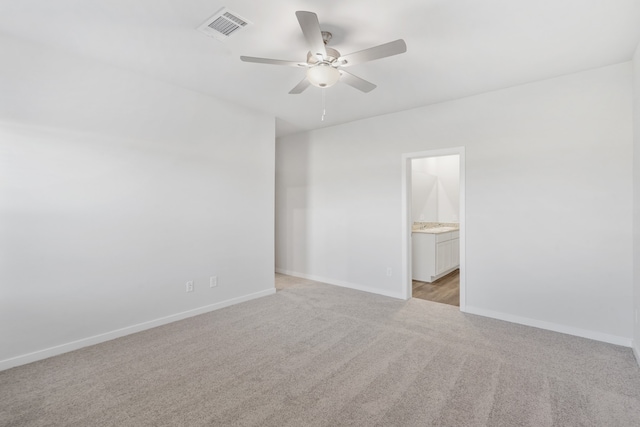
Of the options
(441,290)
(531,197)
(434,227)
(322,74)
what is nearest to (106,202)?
(322,74)

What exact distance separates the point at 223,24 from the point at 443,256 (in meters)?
4.78

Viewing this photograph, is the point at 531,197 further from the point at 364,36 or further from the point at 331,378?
the point at 331,378

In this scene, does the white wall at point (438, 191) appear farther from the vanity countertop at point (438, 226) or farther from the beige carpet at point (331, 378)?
the beige carpet at point (331, 378)

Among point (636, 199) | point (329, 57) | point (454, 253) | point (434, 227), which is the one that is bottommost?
point (454, 253)

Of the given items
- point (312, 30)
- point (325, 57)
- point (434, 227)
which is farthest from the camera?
point (434, 227)

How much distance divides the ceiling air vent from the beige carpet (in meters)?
2.67

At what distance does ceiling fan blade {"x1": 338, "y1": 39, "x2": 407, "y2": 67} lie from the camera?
193cm

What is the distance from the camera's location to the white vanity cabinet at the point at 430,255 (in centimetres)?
504

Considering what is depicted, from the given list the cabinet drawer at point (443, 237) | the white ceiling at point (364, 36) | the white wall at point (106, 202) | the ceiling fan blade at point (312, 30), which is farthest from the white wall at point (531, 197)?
the ceiling fan blade at point (312, 30)

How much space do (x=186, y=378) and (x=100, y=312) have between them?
4.22ft

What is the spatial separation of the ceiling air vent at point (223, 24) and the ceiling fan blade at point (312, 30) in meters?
0.62

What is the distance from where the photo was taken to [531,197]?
3283 millimetres

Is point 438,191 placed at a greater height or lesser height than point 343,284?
greater

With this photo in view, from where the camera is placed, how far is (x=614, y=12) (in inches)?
83.7
